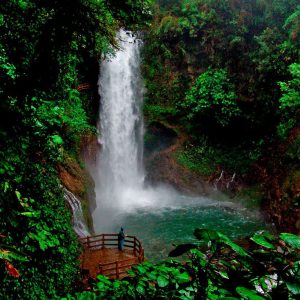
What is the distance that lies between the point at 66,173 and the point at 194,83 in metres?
12.4

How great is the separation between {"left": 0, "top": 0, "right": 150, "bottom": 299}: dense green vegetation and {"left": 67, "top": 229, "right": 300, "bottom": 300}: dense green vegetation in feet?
12.6

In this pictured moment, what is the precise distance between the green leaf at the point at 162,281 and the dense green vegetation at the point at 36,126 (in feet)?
12.8

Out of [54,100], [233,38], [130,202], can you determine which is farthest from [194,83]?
[54,100]

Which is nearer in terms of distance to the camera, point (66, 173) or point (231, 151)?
point (66, 173)

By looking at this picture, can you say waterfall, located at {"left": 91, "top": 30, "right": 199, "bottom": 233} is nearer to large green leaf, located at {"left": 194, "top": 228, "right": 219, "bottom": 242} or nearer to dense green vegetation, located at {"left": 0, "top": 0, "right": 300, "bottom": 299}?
dense green vegetation, located at {"left": 0, "top": 0, "right": 300, "bottom": 299}

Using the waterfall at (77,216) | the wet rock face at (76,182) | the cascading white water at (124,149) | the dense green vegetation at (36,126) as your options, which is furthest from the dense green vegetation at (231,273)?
the cascading white water at (124,149)

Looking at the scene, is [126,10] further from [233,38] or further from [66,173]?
[233,38]

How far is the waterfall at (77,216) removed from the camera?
1172 centimetres

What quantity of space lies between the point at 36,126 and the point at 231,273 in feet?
18.6

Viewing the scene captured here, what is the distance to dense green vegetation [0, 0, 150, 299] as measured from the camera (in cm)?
571

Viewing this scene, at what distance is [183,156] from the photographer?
72.5 ft

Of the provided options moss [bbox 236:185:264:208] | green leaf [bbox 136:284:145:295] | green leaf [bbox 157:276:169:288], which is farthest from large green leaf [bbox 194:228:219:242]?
moss [bbox 236:185:264:208]

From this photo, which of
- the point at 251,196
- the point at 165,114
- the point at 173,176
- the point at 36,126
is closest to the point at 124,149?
the point at 165,114

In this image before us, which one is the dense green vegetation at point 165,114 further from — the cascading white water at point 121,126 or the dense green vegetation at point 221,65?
the cascading white water at point 121,126
